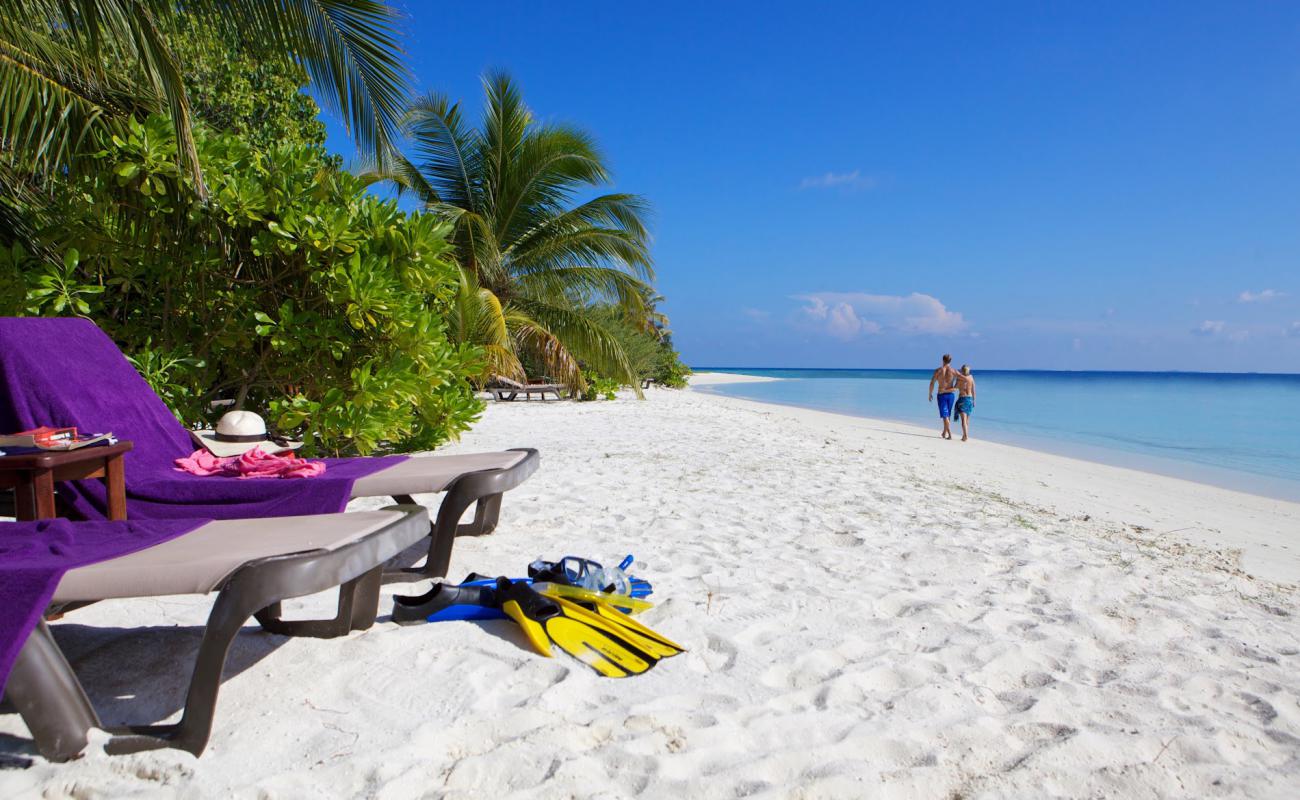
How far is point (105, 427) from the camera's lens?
116 inches

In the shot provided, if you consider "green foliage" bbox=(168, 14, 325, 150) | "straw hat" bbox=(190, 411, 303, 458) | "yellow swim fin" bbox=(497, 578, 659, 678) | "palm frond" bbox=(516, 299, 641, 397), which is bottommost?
"yellow swim fin" bbox=(497, 578, 659, 678)

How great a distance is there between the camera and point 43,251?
5941 mm

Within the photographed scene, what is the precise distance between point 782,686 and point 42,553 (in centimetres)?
189

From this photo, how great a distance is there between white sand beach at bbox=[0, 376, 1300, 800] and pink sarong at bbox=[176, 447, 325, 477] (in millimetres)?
587

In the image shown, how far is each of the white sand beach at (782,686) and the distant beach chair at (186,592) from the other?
0.24 ft

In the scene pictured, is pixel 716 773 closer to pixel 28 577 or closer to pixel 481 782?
pixel 481 782

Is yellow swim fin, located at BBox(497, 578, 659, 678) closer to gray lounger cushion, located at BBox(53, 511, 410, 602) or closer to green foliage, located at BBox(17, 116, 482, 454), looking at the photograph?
gray lounger cushion, located at BBox(53, 511, 410, 602)

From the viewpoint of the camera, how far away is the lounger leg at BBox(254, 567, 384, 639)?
230 centimetres

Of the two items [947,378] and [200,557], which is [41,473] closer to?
[200,557]

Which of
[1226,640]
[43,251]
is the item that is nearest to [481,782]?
[1226,640]

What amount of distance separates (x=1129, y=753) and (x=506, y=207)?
12.8 meters

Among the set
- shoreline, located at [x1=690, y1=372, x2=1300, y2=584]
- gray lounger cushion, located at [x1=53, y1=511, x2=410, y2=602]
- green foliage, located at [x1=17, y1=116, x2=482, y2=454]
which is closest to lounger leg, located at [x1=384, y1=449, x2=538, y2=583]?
gray lounger cushion, located at [x1=53, y1=511, x2=410, y2=602]

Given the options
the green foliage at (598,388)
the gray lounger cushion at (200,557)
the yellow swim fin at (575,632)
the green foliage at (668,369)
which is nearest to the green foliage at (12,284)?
the gray lounger cushion at (200,557)

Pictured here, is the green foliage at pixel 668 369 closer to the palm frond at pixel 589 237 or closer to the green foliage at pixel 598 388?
the green foliage at pixel 598 388
